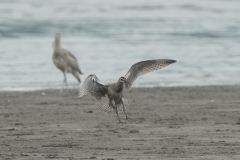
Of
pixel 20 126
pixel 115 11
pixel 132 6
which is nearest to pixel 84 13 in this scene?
pixel 115 11

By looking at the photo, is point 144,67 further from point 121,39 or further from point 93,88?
point 121,39

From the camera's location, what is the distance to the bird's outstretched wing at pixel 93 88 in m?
12.7

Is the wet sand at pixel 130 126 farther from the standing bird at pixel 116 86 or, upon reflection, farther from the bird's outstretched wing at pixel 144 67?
the bird's outstretched wing at pixel 144 67

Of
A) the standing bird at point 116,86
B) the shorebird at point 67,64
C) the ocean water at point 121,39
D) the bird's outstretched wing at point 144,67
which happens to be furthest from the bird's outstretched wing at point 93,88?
the shorebird at point 67,64

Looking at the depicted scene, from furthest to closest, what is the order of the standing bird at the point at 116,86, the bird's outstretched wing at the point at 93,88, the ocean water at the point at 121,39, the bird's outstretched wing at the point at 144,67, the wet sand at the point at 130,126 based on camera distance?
the ocean water at the point at 121,39, the bird's outstretched wing at the point at 144,67, the standing bird at the point at 116,86, the bird's outstretched wing at the point at 93,88, the wet sand at the point at 130,126

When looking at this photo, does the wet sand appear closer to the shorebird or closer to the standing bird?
the standing bird

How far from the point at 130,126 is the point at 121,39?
56.7 feet

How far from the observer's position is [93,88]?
1297 cm

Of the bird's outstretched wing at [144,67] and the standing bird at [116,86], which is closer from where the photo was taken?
the standing bird at [116,86]

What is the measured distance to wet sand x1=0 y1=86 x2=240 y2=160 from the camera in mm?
10242

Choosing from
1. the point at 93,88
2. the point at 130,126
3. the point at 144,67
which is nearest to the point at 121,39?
the point at 144,67

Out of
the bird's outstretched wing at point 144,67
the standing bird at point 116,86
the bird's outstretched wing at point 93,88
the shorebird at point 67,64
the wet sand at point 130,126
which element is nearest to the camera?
the wet sand at point 130,126

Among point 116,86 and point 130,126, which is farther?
point 116,86

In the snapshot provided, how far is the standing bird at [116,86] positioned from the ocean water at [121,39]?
5237mm
